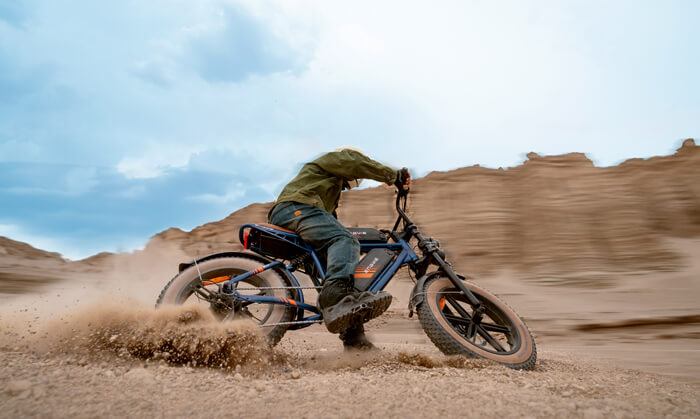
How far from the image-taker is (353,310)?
266 centimetres

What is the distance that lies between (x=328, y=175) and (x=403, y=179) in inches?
22.3

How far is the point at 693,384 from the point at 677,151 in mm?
12032

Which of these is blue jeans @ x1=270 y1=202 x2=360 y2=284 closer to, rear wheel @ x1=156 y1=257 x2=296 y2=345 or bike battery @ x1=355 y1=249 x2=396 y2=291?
bike battery @ x1=355 y1=249 x2=396 y2=291

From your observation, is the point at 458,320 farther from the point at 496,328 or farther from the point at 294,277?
the point at 294,277

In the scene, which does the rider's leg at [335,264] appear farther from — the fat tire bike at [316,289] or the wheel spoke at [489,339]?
the wheel spoke at [489,339]

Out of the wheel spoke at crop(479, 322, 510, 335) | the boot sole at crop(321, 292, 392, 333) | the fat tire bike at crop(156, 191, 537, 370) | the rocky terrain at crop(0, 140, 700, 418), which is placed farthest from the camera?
the wheel spoke at crop(479, 322, 510, 335)

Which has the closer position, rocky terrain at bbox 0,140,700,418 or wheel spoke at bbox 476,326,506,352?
rocky terrain at bbox 0,140,700,418

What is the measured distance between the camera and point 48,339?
92.7 inches

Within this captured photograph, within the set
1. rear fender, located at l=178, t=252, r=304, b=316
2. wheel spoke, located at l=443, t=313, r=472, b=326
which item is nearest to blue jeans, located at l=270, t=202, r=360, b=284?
rear fender, located at l=178, t=252, r=304, b=316

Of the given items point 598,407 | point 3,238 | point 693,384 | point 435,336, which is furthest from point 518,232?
point 3,238

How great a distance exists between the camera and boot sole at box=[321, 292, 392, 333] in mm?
2660

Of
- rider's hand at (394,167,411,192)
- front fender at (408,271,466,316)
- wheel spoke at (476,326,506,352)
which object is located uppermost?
rider's hand at (394,167,411,192)

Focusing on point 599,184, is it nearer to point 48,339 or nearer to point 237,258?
point 237,258

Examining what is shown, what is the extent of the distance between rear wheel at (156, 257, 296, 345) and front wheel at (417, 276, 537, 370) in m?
0.96
